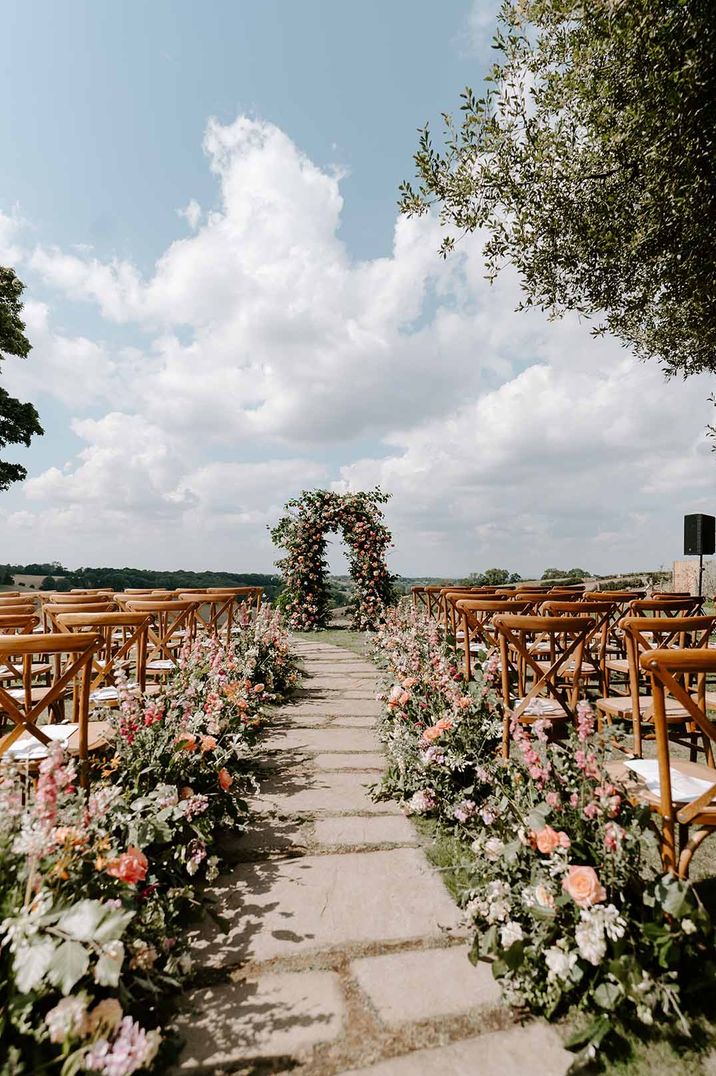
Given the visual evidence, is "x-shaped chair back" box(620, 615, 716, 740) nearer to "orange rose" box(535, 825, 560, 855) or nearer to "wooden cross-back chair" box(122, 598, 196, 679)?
"orange rose" box(535, 825, 560, 855)

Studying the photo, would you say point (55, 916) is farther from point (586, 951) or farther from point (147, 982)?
point (586, 951)

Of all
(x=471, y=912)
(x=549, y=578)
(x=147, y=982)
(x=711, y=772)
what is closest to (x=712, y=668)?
(x=711, y=772)

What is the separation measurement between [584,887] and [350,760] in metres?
2.30

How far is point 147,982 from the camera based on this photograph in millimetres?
1435

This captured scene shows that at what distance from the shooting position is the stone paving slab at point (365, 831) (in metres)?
2.53

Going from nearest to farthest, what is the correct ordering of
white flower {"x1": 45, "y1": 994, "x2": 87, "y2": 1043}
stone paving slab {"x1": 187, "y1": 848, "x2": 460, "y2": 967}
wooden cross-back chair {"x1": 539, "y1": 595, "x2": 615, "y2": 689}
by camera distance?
1. white flower {"x1": 45, "y1": 994, "x2": 87, "y2": 1043}
2. stone paving slab {"x1": 187, "y1": 848, "x2": 460, "y2": 967}
3. wooden cross-back chair {"x1": 539, "y1": 595, "x2": 615, "y2": 689}

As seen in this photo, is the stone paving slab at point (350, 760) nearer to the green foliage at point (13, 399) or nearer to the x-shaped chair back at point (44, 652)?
the x-shaped chair back at point (44, 652)

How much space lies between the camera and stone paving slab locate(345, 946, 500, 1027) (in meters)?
1.55

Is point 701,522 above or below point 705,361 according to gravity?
below

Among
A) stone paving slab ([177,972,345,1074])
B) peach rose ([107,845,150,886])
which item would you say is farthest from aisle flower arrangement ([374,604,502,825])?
peach rose ([107,845,150,886])

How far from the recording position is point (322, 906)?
6.70ft

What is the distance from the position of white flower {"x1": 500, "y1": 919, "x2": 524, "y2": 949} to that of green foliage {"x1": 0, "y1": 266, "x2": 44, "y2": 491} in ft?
56.0

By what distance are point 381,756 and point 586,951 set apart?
2352 mm

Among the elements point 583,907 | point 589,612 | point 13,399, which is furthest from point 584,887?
point 13,399
